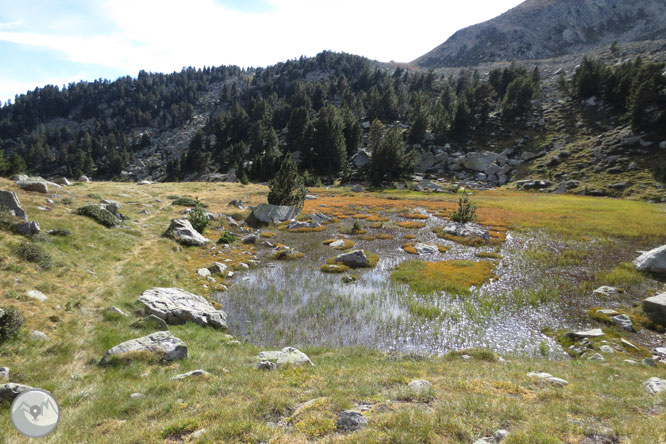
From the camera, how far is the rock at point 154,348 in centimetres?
1099

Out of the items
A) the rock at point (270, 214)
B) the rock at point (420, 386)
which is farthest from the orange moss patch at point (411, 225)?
the rock at point (420, 386)

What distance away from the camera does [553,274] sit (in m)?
25.4

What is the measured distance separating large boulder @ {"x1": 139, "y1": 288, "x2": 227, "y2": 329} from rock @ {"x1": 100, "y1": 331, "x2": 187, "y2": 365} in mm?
3741

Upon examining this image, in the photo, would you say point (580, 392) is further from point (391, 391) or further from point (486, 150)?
point (486, 150)

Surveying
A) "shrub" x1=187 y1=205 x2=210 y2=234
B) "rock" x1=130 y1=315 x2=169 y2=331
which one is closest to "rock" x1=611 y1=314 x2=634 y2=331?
"rock" x1=130 y1=315 x2=169 y2=331

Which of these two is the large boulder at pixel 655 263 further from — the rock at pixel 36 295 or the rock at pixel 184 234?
the rock at pixel 36 295

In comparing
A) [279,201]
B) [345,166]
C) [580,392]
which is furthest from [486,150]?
[580,392]

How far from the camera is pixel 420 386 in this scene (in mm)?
8812

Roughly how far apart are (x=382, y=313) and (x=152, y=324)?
12917mm

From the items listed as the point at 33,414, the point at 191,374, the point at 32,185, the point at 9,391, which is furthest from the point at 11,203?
the point at 33,414

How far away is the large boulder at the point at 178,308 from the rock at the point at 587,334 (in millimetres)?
19681

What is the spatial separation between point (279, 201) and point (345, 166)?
5646 centimetres

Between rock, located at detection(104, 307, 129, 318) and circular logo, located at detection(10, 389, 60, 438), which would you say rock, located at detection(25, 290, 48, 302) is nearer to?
rock, located at detection(104, 307, 129, 318)

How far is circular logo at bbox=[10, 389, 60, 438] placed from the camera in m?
3.75
